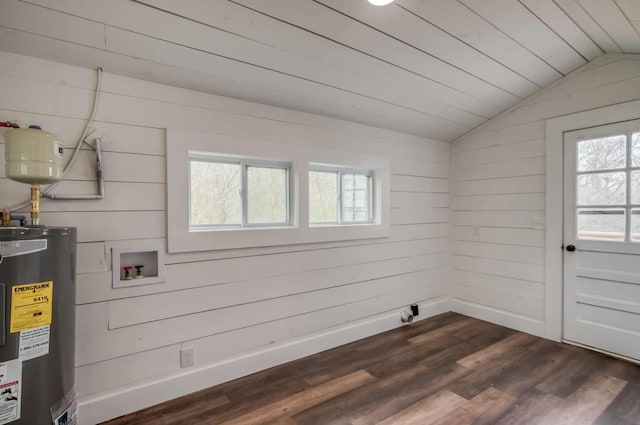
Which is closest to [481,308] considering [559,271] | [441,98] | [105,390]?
[559,271]

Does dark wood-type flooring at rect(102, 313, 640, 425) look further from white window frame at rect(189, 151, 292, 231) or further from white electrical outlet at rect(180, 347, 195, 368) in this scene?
white window frame at rect(189, 151, 292, 231)

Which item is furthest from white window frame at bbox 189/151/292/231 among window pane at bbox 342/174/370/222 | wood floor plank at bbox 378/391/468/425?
wood floor plank at bbox 378/391/468/425

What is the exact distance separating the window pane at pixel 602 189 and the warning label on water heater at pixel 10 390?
389cm

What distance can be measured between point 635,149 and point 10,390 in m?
4.11

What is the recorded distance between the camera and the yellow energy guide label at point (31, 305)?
1243mm

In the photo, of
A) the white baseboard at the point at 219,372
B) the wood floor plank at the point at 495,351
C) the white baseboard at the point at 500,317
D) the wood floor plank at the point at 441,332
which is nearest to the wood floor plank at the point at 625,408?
the wood floor plank at the point at 495,351

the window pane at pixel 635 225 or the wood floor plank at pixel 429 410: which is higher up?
the window pane at pixel 635 225

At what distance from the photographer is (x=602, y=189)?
270 centimetres

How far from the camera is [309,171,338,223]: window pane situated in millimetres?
2850

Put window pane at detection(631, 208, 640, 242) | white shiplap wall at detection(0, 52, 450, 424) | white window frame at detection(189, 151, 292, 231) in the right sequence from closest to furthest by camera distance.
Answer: white shiplap wall at detection(0, 52, 450, 424) < white window frame at detection(189, 151, 292, 231) < window pane at detection(631, 208, 640, 242)

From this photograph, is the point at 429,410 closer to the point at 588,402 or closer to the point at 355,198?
the point at 588,402

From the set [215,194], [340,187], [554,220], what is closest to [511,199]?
[554,220]

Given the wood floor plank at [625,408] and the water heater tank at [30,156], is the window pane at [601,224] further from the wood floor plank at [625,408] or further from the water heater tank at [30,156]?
the water heater tank at [30,156]

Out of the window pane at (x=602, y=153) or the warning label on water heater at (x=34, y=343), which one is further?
the window pane at (x=602, y=153)
